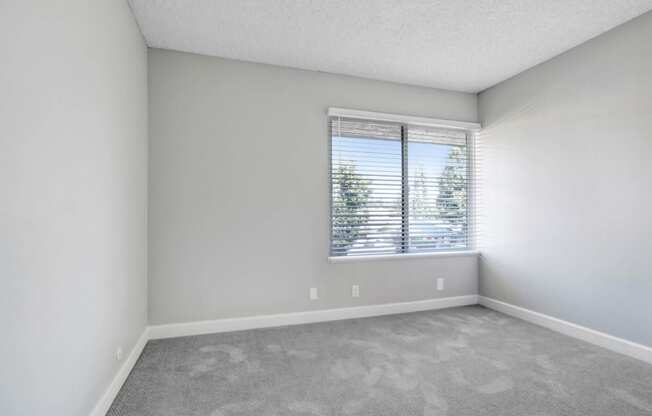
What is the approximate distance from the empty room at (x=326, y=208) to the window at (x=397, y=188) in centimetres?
3

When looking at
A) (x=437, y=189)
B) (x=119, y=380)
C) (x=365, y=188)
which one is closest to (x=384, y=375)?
(x=119, y=380)

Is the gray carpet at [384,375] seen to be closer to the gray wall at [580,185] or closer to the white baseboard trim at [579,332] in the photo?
the white baseboard trim at [579,332]

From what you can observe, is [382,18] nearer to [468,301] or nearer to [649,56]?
[649,56]

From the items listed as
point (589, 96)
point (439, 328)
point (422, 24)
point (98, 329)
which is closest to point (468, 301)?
point (439, 328)

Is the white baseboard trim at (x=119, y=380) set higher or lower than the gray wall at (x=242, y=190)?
lower

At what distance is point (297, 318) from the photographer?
339cm

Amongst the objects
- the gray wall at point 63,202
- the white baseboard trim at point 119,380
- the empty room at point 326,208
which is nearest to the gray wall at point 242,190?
the empty room at point 326,208

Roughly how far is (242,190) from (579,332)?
11.2ft

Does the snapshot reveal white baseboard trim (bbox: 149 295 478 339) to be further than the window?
No

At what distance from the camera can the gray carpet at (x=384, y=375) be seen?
1976 millimetres

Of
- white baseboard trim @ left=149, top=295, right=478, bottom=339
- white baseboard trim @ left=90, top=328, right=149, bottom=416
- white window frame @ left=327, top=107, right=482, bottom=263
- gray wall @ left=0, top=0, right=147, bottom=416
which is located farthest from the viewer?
white window frame @ left=327, top=107, right=482, bottom=263

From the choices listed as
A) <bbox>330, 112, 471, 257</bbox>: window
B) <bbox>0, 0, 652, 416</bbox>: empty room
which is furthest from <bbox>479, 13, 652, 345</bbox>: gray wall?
<bbox>330, 112, 471, 257</bbox>: window

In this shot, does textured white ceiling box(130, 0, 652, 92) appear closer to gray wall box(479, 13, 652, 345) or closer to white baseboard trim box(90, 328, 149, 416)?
gray wall box(479, 13, 652, 345)

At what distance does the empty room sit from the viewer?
4.81ft
